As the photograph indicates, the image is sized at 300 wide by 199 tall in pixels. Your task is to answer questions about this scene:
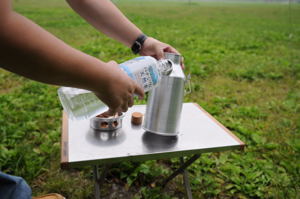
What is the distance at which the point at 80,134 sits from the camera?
1.35 metres

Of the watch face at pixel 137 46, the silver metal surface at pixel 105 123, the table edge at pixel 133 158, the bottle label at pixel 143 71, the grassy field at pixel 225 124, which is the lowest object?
the grassy field at pixel 225 124

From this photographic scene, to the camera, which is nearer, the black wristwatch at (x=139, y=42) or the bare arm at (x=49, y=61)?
the bare arm at (x=49, y=61)

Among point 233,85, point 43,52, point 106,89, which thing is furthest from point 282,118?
point 43,52

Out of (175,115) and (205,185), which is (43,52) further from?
(205,185)

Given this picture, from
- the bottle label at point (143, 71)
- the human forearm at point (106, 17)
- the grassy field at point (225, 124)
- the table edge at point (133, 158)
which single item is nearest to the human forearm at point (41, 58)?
the bottle label at point (143, 71)

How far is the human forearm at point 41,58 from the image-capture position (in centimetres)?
58

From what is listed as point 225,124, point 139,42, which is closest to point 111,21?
point 139,42

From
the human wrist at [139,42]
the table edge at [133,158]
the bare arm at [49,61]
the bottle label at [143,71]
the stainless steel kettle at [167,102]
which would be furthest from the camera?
the human wrist at [139,42]

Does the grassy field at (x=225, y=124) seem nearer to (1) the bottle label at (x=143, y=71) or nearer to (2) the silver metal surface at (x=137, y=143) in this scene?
(2) the silver metal surface at (x=137, y=143)

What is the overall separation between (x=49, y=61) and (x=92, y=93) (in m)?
0.46

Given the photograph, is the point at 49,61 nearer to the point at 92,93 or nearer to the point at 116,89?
the point at 116,89

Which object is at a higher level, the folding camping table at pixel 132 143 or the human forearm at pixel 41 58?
the human forearm at pixel 41 58

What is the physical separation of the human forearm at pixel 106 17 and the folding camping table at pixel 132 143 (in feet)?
1.66

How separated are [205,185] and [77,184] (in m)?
0.93
